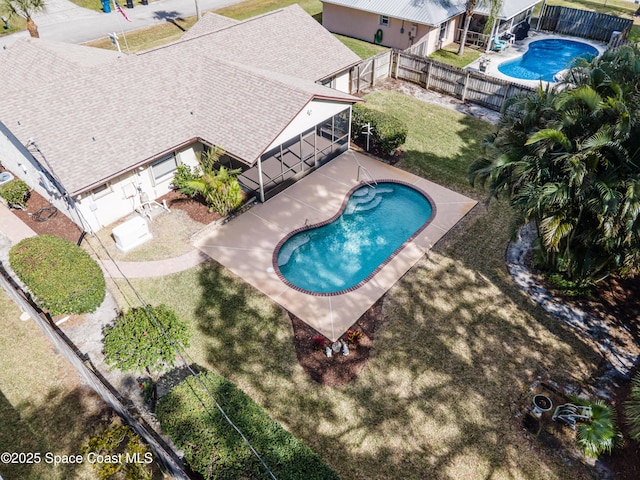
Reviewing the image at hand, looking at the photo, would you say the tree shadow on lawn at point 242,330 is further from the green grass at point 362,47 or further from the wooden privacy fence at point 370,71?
the green grass at point 362,47

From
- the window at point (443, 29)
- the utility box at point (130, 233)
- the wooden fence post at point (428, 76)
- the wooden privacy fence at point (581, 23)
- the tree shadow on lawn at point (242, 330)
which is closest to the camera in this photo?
the tree shadow on lawn at point (242, 330)

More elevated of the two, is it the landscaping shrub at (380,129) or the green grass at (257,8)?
the green grass at (257,8)

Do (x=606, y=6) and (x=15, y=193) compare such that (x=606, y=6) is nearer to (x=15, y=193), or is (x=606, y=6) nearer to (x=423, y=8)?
(x=423, y=8)

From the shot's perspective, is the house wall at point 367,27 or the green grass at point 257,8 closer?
the house wall at point 367,27

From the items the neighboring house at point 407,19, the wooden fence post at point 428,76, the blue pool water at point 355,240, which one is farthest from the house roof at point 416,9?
the blue pool water at point 355,240

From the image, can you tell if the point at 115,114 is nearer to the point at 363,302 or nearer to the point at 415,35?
the point at 363,302

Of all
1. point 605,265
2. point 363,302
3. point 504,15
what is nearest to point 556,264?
point 605,265
